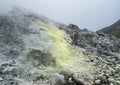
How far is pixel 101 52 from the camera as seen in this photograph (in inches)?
589

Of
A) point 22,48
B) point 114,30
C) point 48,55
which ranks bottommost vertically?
point 48,55

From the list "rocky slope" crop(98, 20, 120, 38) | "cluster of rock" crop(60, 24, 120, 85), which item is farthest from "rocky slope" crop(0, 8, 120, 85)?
Answer: "rocky slope" crop(98, 20, 120, 38)

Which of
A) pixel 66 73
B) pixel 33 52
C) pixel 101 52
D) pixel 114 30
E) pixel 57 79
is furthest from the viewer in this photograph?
pixel 114 30

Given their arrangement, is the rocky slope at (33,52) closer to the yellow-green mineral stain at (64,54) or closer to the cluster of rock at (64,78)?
the yellow-green mineral stain at (64,54)

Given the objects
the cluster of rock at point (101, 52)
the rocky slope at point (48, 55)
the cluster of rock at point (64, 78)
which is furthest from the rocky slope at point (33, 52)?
the cluster of rock at point (101, 52)

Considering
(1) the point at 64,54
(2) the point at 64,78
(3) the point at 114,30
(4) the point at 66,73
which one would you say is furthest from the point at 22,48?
(3) the point at 114,30

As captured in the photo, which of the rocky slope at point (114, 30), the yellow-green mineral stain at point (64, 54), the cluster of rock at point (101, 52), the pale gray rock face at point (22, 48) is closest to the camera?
the pale gray rock face at point (22, 48)

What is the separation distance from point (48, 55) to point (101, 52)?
3.41 meters

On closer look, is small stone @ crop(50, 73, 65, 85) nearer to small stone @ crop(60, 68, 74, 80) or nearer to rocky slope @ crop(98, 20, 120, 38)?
small stone @ crop(60, 68, 74, 80)

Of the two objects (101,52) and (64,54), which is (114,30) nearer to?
(101,52)

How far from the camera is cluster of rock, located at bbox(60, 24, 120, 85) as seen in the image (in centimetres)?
1183

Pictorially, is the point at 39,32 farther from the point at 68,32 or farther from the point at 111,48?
the point at 111,48

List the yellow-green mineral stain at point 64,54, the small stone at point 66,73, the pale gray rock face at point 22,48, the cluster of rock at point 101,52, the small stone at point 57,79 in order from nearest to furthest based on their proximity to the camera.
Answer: the small stone at point 57,79, the small stone at point 66,73, the pale gray rock face at point 22,48, the cluster of rock at point 101,52, the yellow-green mineral stain at point 64,54

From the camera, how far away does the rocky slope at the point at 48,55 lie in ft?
37.0
